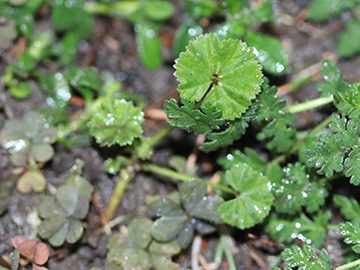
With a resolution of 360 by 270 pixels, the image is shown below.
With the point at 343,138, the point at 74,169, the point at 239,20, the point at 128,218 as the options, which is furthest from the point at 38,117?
the point at 343,138

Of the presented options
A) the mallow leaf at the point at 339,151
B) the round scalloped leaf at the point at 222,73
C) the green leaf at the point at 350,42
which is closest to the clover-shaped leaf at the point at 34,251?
the round scalloped leaf at the point at 222,73

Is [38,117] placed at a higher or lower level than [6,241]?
higher

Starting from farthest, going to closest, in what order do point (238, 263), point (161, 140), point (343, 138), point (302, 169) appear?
point (161, 140), point (238, 263), point (302, 169), point (343, 138)

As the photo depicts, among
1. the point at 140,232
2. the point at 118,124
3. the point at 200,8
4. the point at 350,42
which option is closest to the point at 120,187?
the point at 140,232

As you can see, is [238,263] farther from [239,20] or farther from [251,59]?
[239,20]

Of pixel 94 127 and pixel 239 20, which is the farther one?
pixel 239 20

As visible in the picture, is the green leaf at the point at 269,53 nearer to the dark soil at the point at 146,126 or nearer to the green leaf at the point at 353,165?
the dark soil at the point at 146,126

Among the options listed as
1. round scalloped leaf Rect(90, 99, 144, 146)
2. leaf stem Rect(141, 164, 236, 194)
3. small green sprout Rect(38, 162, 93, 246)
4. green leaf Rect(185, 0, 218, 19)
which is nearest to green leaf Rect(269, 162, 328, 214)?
leaf stem Rect(141, 164, 236, 194)

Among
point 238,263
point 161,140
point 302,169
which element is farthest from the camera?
point 161,140
